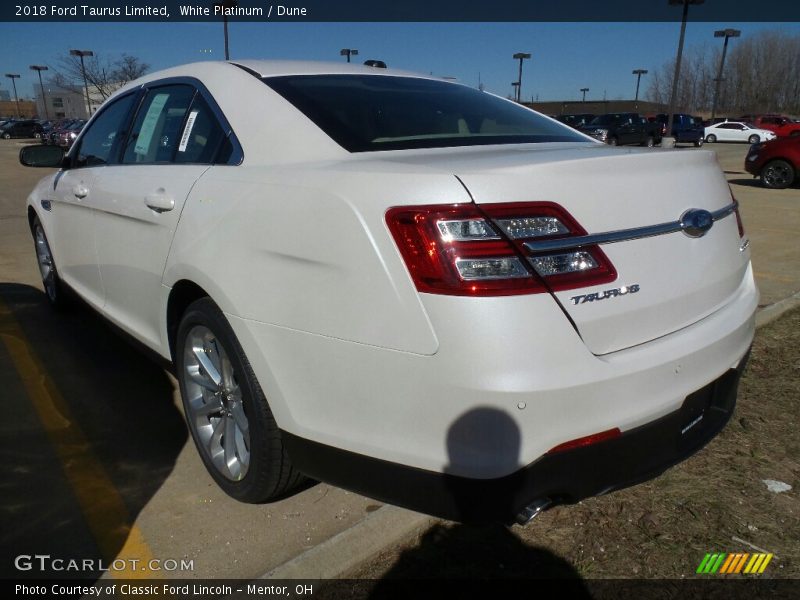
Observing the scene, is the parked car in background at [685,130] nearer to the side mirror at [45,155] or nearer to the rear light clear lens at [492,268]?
the side mirror at [45,155]

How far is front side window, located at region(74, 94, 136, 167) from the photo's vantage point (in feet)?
11.5

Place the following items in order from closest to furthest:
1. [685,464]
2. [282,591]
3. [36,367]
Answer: [282,591] < [685,464] < [36,367]

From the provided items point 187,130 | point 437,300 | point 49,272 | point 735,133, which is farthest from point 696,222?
point 735,133

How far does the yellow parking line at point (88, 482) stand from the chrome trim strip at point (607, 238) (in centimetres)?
167

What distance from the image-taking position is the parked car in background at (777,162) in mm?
13906

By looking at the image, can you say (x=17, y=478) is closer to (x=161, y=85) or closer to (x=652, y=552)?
(x=161, y=85)

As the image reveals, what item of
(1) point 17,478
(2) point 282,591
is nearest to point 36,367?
(1) point 17,478

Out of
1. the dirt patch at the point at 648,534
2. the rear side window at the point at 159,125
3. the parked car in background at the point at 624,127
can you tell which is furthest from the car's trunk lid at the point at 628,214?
the parked car in background at the point at 624,127

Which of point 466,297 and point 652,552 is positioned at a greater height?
point 466,297

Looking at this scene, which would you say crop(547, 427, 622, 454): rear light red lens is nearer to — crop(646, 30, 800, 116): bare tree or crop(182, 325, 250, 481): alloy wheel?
crop(182, 325, 250, 481): alloy wheel

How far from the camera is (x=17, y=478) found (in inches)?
104

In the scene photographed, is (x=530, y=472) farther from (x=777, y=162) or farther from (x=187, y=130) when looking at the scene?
(x=777, y=162)

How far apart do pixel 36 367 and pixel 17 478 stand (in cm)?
138

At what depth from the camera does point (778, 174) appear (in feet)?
46.6
